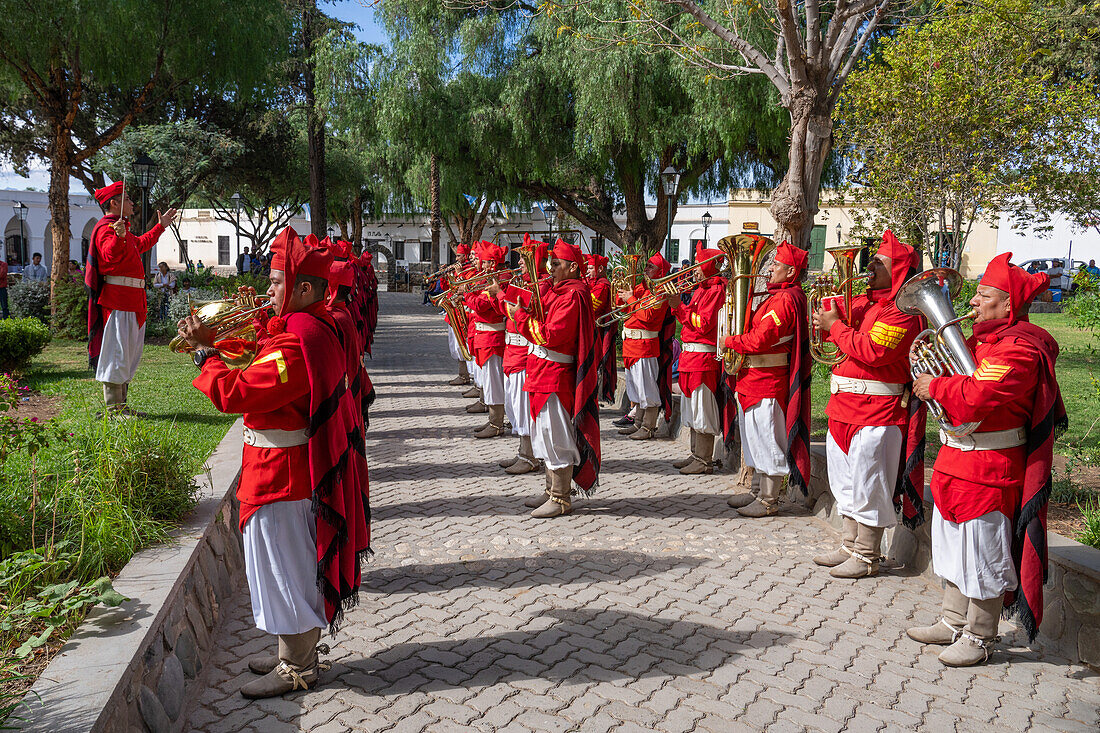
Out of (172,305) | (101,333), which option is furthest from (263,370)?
(172,305)

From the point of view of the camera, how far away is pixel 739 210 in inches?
1946

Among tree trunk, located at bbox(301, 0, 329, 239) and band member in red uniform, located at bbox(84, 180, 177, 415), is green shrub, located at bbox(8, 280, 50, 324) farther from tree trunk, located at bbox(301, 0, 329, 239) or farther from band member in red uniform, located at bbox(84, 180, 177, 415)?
band member in red uniform, located at bbox(84, 180, 177, 415)

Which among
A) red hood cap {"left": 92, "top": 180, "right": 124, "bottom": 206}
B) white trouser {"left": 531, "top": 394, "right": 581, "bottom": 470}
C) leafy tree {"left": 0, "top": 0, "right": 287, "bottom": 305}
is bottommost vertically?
white trouser {"left": 531, "top": 394, "right": 581, "bottom": 470}

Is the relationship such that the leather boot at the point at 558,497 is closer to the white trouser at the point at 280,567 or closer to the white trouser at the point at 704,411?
the white trouser at the point at 704,411

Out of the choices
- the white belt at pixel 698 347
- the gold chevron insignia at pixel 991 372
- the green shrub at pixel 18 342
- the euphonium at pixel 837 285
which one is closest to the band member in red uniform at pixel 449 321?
the white belt at pixel 698 347

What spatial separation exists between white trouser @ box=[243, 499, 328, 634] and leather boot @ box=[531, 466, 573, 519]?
117 inches

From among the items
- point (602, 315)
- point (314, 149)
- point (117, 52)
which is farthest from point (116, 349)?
point (314, 149)

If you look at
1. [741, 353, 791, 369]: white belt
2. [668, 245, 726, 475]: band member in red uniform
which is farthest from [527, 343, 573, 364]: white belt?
[668, 245, 726, 475]: band member in red uniform

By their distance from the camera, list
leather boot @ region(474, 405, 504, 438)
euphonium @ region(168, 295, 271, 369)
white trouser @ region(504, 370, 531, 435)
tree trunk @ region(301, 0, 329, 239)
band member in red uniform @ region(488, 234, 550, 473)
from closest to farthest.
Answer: euphonium @ region(168, 295, 271, 369), band member in red uniform @ region(488, 234, 550, 473), white trouser @ region(504, 370, 531, 435), leather boot @ region(474, 405, 504, 438), tree trunk @ region(301, 0, 329, 239)

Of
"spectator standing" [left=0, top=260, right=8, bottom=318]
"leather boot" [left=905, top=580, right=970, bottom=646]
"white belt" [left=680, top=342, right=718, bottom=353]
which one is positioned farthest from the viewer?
"spectator standing" [left=0, top=260, right=8, bottom=318]

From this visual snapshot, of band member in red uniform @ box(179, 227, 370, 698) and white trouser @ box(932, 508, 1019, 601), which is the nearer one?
band member in red uniform @ box(179, 227, 370, 698)

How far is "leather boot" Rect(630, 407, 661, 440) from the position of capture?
9492 millimetres

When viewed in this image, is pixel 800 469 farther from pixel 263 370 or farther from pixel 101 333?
pixel 101 333

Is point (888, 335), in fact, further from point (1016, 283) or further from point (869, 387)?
point (1016, 283)
